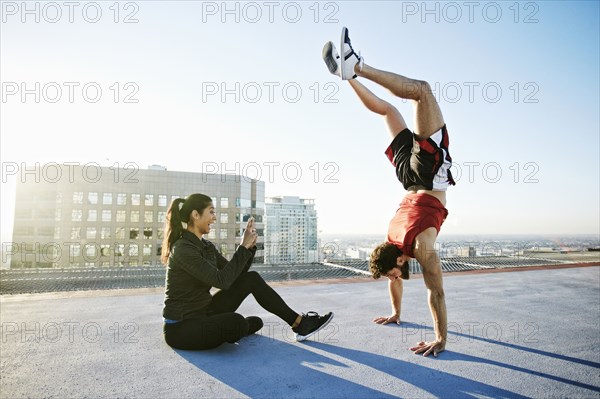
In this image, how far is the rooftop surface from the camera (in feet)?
4.84

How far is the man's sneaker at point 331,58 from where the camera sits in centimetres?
242

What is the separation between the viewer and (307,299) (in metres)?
3.51

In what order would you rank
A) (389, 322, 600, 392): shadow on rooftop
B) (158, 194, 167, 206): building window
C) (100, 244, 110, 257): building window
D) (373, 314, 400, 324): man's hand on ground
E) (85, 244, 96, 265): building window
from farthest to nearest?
1. (158, 194, 167, 206): building window
2. (100, 244, 110, 257): building window
3. (85, 244, 96, 265): building window
4. (373, 314, 400, 324): man's hand on ground
5. (389, 322, 600, 392): shadow on rooftop

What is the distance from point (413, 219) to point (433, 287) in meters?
0.48

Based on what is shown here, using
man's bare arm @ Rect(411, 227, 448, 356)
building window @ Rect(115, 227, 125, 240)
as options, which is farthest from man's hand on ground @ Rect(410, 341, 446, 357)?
building window @ Rect(115, 227, 125, 240)

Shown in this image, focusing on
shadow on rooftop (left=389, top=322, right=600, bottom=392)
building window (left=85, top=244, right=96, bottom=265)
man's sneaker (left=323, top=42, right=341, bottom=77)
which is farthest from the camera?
building window (left=85, top=244, right=96, bottom=265)

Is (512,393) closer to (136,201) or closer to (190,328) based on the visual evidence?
(190,328)

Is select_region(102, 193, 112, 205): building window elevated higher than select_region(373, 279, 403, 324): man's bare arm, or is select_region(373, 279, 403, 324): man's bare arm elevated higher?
select_region(102, 193, 112, 205): building window

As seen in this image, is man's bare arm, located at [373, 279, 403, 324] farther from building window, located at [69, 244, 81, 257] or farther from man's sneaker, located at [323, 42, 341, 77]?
building window, located at [69, 244, 81, 257]

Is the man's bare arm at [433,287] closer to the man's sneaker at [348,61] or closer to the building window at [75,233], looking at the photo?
the man's sneaker at [348,61]

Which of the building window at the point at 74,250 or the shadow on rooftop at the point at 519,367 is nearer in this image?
the shadow on rooftop at the point at 519,367

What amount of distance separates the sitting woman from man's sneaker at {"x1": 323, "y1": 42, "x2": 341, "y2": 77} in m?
1.32

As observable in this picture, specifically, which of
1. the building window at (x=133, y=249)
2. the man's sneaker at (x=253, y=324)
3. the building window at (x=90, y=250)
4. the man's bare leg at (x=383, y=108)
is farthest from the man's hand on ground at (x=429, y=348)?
the building window at (x=90, y=250)

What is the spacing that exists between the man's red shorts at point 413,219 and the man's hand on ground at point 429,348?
59cm
